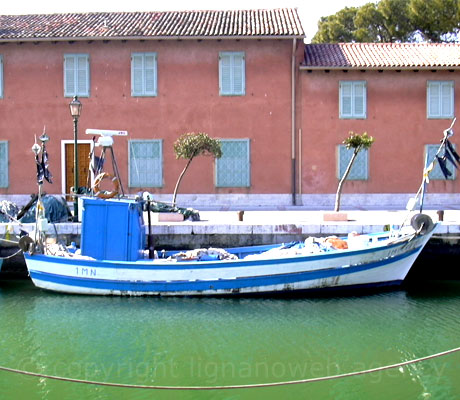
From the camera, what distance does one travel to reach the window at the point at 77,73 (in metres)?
21.8

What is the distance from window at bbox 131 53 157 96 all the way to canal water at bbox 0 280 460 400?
9892mm

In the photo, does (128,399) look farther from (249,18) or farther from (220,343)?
(249,18)

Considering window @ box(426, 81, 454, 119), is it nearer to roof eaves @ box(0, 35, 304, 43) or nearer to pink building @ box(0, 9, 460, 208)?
pink building @ box(0, 9, 460, 208)

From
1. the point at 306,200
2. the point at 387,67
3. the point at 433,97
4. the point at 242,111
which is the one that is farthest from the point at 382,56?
the point at 306,200

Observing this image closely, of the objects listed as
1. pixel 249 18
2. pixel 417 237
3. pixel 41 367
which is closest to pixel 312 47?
pixel 249 18

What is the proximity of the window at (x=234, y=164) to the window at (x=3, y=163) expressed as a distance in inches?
277

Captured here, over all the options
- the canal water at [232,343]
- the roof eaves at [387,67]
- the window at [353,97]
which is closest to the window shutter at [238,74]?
the roof eaves at [387,67]

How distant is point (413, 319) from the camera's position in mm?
11289

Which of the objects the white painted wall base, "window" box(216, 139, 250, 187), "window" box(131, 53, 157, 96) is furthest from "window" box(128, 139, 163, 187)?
"window" box(216, 139, 250, 187)

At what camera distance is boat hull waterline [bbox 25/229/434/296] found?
12.3m

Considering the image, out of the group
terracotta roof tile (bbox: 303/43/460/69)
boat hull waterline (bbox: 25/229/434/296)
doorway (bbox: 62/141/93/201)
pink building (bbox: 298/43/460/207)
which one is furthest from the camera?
pink building (bbox: 298/43/460/207)

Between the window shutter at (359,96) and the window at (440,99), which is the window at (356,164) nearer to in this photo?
the window shutter at (359,96)

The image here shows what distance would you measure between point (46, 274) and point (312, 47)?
45.1ft

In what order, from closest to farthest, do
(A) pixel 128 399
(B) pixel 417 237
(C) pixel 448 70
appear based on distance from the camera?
(A) pixel 128 399, (B) pixel 417 237, (C) pixel 448 70
